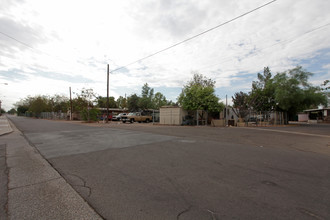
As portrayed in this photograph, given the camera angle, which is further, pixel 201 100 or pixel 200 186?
pixel 201 100

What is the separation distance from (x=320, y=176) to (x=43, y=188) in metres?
6.13

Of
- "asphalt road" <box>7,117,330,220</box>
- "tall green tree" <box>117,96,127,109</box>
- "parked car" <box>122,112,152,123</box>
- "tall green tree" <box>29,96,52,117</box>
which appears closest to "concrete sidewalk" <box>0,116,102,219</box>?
"asphalt road" <box>7,117,330,220</box>

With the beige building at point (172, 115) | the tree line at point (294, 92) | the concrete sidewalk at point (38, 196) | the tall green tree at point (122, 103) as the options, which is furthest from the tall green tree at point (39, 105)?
the concrete sidewalk at point (38, 196)

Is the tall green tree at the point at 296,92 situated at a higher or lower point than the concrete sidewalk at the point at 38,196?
higher

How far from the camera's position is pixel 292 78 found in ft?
85.5

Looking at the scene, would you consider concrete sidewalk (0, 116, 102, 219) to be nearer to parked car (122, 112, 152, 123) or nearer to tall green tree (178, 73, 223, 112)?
tall green tree (178, 73, 223, 112)

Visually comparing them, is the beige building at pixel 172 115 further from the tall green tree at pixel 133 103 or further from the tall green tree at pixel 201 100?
the tall green tree at pixel 133 103

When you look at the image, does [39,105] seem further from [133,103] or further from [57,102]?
[133,103]

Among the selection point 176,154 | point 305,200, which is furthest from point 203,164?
point 305,200

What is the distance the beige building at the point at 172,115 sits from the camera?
2464 cm

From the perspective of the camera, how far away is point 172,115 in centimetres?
2520

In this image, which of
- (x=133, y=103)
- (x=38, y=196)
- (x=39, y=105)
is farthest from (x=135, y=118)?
(x=39, y=105)

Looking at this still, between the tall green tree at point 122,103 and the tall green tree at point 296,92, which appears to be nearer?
the tall green tree at point 296,92

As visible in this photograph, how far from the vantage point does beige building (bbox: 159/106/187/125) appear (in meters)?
24.6
